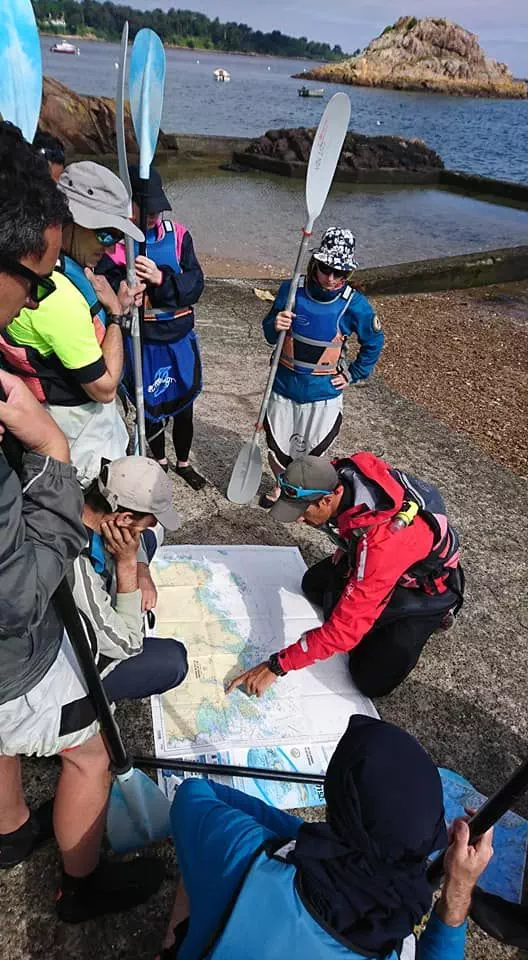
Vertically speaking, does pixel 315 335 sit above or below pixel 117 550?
above

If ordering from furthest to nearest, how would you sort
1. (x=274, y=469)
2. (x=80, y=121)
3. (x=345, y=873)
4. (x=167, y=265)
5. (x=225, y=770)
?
(x=80, y=121) < (x=274, y=469) < (x=167, y=265) < (x=225, y=770) < (x=345, y=873)

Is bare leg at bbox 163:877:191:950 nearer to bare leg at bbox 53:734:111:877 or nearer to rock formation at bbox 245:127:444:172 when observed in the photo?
bare leg at bbox 53:734:111:877

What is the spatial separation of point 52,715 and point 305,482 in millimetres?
1386

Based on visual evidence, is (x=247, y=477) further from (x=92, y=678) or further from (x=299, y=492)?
(x=92, y=678)

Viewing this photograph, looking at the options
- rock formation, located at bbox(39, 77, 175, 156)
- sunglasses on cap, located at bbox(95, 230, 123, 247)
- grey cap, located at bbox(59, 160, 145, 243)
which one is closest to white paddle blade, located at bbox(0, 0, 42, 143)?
grey cap, located at bbox(59, 160, 145, 243)

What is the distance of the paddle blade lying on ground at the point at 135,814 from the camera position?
2.14 metres

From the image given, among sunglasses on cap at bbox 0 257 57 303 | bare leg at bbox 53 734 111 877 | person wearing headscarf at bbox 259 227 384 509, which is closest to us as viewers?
sunglasses on cap at bbox 0 257 57 303

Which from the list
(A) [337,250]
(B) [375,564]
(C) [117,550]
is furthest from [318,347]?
(C) [117,550]

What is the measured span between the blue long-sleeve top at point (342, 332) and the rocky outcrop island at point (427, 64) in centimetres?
11545

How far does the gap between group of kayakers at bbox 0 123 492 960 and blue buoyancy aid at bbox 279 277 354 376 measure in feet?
0.05

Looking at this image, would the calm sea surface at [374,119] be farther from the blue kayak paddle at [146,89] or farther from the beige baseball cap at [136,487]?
the beige baseball cap at [136,487]

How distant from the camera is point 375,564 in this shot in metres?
2.53

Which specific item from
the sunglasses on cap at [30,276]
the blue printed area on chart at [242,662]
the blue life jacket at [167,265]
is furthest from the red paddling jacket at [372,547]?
the blue life jacket at [167,265]

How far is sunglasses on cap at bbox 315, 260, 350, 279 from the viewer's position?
11.5ft
